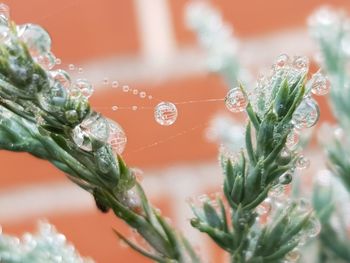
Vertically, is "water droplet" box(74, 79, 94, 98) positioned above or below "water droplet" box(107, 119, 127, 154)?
above

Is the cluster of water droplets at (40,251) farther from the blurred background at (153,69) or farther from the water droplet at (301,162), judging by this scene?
the blurred background at (153,69)

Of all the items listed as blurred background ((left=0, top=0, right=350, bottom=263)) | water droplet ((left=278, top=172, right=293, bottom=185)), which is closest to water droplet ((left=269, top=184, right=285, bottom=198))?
water droplet ((left=278, top=172, right=293, bottom=185))

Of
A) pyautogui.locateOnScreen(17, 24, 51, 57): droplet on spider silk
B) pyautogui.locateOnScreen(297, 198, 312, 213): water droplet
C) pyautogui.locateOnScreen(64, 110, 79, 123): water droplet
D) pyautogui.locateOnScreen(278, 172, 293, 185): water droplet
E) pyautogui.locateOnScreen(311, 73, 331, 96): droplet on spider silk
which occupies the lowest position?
pyautogui.locateOnScreen(297, 198, 312, 213): water droplet

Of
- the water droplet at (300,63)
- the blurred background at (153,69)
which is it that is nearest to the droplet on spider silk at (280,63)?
the water droplet at (300,63)

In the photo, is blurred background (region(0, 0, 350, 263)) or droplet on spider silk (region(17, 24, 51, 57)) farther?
blurred background (region(0, 0, 350, 263))

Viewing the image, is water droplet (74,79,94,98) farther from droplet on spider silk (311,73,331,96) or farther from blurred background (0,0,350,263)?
blurred background (0,0,350,263)

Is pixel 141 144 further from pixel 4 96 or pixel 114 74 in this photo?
pixel 4 96

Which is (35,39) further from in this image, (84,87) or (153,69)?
(153,69)
